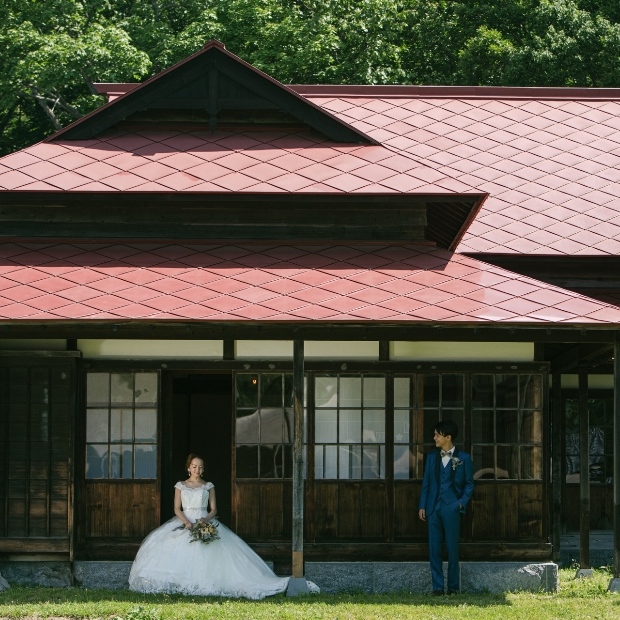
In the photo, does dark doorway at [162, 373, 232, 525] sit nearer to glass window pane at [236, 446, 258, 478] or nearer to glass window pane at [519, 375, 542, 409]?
glass window pane at [236, 446, 258, 478]

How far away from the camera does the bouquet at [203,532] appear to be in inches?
501

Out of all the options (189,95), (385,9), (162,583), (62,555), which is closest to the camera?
(162,583)

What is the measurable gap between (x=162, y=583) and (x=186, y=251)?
3628 mm

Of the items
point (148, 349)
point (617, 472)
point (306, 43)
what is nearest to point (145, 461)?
point (148, 349)

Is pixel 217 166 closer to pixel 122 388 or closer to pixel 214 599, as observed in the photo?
pixel 122 388

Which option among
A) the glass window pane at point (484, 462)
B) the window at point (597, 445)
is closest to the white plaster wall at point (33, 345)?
the glass window pane at point (484, 462)

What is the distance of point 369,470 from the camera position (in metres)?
13.8

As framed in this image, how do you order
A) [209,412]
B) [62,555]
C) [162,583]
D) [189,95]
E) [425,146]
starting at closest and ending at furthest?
[162,583]
[62,555]
[189,95]
[425,146]
[209,412]

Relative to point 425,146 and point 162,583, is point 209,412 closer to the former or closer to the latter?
point 425,146

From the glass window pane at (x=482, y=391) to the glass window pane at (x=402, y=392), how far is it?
697 mm

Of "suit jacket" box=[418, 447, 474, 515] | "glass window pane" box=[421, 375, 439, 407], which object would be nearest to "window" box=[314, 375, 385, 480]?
"glass window pane" box=[421, 375, 439, 407]

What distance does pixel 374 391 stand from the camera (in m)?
13.8

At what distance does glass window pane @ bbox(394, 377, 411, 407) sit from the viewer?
544 inches

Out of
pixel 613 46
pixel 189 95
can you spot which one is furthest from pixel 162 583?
pixel 613 46
